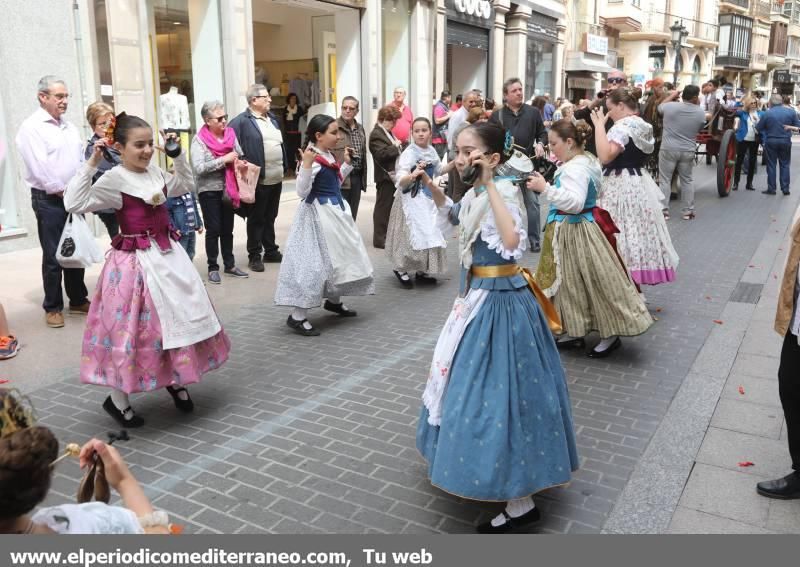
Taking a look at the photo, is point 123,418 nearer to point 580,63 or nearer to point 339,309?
point 339,309

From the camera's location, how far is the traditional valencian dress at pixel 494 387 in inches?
118

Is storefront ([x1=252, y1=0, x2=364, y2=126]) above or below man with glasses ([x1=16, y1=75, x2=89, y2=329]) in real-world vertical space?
above

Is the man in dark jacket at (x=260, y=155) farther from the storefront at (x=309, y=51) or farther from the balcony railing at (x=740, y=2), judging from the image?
the balcony railing at (x=740, y=2)

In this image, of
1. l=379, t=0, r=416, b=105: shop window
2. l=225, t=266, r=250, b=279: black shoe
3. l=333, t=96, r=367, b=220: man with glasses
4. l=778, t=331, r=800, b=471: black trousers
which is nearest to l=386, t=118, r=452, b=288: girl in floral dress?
l=333, t=96, r=367, b=220: man with glasses

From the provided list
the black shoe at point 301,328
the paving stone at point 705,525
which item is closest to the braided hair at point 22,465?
the paving stone at point 705,525

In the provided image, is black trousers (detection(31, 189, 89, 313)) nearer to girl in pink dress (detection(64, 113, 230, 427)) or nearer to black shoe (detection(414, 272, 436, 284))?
girl in pink dress (detection(64, 113, 230, 427))

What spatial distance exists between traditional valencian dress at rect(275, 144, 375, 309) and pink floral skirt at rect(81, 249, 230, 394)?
1921 millimetres

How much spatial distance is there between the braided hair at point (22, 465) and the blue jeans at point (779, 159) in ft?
48.9

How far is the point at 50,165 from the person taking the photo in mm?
5914

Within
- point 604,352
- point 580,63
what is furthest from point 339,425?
point 580,63

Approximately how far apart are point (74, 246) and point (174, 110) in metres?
6.02

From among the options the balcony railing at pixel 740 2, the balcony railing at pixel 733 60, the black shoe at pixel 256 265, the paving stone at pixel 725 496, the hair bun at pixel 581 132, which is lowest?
the paving stone at pixel 725 496

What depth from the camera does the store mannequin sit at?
11312mm
